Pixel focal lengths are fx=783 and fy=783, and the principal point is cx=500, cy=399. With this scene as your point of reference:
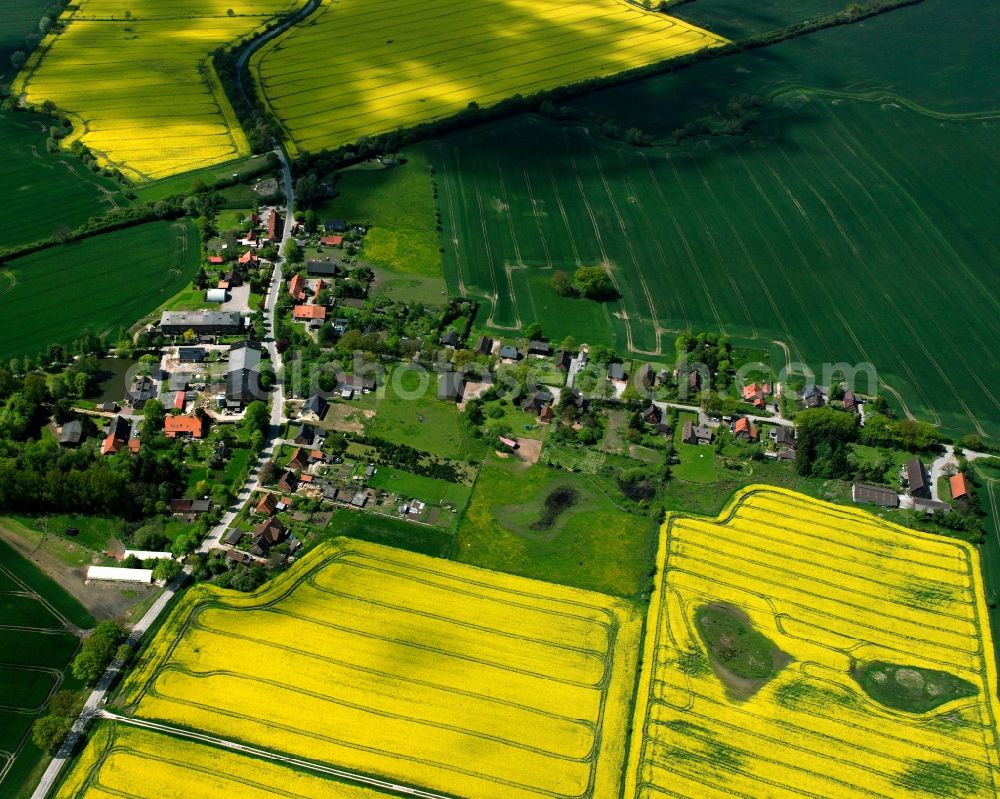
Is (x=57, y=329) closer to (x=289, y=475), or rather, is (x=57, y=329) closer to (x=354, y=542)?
(x=289, y=475)

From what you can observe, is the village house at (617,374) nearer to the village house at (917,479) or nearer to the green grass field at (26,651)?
the village house at (917,479)

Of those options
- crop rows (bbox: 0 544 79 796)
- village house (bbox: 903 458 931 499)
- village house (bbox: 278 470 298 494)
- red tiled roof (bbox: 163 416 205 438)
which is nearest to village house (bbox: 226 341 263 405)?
red tiled roof (bbox: 163 416 205 438)

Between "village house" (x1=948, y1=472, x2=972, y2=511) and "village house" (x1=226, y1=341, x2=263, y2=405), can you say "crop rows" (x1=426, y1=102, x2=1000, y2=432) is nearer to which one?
"village house" (x1=948, y1=472, x2=972, y2=511)

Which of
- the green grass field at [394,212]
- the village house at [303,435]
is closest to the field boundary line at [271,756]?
the village house at [303,435]

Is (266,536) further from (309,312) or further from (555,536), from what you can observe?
(309,312)

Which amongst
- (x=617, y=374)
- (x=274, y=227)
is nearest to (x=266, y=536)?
(x=617, y=374)
